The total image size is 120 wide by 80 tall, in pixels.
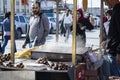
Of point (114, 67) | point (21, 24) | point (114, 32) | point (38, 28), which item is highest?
point (114, 32)

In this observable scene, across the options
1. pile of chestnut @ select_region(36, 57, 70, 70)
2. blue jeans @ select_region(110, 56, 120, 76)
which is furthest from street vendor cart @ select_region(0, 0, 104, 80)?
blue jeans @ select_region(110, 56, 120, 76)

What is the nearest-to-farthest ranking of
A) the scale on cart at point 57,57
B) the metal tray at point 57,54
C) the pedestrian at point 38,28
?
1. the scale on cart at point 57,57
2. the metal tray at point 57,54
3. the pedestrian at point 38,28

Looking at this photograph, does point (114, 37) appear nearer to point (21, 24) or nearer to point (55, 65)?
point (55, 65)

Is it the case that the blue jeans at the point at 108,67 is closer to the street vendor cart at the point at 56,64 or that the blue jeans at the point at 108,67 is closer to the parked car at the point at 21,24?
the street vendor cart at the point at 56,64

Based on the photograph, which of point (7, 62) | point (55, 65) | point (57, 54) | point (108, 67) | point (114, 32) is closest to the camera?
point (55, 65)

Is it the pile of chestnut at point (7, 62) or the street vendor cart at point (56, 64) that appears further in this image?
the pile of chestnut at point (7, 62)

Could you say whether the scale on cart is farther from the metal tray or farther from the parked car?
the parked car

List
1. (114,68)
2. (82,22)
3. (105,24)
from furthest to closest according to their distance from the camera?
1. (82,22)
2. (105,24)
3. (114,68)

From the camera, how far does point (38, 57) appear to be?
17.6 feet

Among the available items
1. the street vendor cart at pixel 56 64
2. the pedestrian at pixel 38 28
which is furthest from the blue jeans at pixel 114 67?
the pedestrian at pixel 38 28

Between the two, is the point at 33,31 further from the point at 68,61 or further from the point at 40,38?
the point at 68,61

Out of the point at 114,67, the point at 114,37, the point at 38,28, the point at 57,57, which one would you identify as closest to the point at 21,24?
the point at 38,28

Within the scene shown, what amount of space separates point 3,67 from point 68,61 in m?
0.88

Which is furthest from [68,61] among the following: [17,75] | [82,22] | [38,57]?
[82,22]
